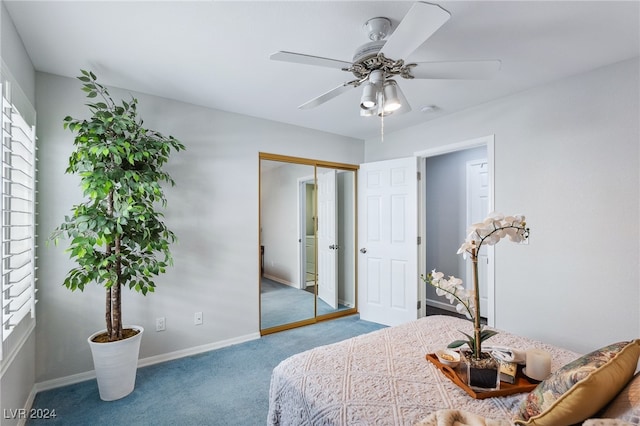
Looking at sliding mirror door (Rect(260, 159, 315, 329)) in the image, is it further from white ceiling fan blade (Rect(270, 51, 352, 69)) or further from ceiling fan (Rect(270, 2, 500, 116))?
white ceiling fan blade (Rect(270, 51, 352, 69))

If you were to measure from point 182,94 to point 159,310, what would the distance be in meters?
1.99

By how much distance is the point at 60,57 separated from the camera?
221cm

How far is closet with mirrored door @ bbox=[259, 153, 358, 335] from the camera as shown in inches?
146

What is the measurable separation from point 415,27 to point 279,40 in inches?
39.2

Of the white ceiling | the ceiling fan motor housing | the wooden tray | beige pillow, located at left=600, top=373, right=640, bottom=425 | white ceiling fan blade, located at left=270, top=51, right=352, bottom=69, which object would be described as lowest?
the wooden tray

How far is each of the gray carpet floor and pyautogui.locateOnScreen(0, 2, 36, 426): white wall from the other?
248 millimetres

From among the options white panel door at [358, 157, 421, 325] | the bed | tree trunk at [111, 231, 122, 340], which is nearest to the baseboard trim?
tree trunk at [111, 231, 122, 340]

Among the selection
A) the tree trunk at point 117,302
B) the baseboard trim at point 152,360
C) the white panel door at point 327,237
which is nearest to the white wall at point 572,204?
the white panel door at point 327,237

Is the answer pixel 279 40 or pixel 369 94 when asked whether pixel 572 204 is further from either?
pixel 279 40

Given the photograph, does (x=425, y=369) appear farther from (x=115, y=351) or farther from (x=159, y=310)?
(x=159, y=310)

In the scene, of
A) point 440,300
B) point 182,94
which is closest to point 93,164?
point 182,94

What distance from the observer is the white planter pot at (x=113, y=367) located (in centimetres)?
222

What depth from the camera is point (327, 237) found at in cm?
419

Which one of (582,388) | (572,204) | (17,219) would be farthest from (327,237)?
(582,388)
